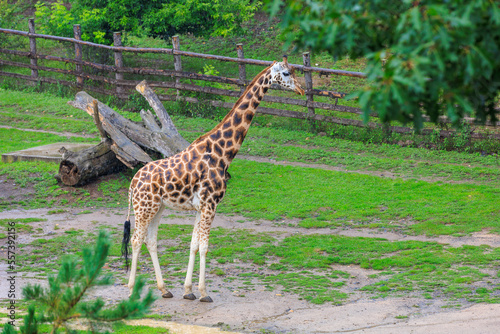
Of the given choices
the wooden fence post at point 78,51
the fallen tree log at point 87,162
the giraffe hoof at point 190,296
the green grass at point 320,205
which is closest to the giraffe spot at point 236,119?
the green grass at point 320,205

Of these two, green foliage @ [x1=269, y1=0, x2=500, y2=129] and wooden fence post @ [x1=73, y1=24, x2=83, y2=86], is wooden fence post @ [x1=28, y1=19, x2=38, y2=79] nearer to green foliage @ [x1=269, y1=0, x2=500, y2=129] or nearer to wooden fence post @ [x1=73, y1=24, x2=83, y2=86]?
wooden fence post @ [x1=73, y1=24, x2=83, y2=86]

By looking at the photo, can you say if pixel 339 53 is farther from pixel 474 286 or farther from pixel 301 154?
pixel 301 154

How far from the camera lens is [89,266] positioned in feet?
12.4

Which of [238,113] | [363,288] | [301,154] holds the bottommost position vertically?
[363,288]

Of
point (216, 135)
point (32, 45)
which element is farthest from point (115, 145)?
point (32, 45)

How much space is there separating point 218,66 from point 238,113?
13181 mm

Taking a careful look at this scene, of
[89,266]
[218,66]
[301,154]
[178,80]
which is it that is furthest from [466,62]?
[218,66]

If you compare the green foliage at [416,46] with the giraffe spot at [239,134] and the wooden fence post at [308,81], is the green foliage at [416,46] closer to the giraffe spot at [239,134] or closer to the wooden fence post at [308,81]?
the giraffe spot at [239,134]

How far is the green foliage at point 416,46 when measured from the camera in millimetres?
3021

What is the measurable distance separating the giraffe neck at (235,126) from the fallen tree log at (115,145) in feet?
12.1

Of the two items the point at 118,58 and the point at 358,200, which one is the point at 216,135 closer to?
the point at 358,200

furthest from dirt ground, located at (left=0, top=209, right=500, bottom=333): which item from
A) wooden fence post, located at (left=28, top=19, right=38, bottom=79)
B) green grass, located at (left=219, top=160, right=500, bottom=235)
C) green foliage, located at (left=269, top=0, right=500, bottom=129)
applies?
wooden fence post, located at (left=28, top=19, right=38, bottom=79)

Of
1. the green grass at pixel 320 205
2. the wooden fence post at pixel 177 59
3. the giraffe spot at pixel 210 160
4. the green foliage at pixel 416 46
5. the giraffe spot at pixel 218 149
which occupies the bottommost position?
the green grass at pixel 320 205

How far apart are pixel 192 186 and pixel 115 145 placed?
4.28 m
